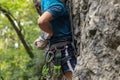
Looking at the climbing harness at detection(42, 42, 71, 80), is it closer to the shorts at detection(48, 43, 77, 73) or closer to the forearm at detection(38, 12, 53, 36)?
the shorts at detection(48, 43, 77, 73)

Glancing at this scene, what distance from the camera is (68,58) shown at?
422 centimetres

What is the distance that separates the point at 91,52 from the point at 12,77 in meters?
10.7

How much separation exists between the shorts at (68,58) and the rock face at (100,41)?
14.0 inches

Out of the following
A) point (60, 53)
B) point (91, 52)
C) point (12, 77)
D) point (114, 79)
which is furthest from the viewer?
point (12, 77)

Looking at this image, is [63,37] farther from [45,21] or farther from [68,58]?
[45,21]

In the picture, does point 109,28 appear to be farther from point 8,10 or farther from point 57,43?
→ point 8,10

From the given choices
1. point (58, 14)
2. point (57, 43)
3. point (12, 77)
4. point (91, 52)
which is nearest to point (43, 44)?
point (57, 43)

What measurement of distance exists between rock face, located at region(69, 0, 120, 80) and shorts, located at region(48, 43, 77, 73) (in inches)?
14.0

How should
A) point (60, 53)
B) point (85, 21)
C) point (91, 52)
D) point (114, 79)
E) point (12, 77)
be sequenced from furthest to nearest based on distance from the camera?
point (12, 77) < point (60, 53) < point (85, 21) < point (91, 52) < point (114, 79)

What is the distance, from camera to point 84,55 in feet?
12.4

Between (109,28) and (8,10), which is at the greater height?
Answer: (109,28)

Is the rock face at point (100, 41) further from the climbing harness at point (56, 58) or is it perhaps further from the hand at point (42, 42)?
the hand at point (42, 42)

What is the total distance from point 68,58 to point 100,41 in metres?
0.88

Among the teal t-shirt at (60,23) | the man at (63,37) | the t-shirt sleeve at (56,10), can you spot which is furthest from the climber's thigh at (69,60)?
the t-shirt sleeve at (56,10)
